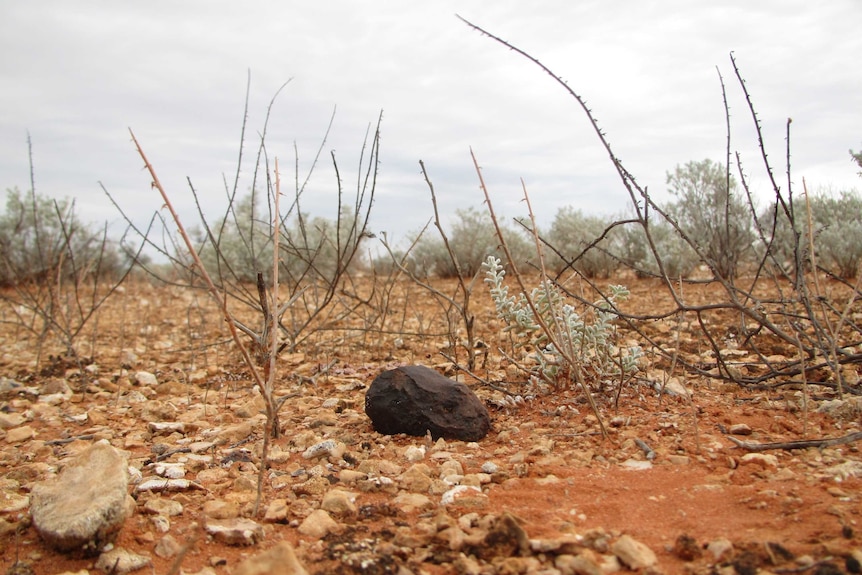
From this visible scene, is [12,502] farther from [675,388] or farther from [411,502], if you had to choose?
[675,388]

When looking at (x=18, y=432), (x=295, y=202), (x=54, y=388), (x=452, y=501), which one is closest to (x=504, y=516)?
(x=452, y=501)

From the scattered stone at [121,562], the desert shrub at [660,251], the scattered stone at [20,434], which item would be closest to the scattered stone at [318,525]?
the scattered stone at [121,562]

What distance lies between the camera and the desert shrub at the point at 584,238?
26.3 feet

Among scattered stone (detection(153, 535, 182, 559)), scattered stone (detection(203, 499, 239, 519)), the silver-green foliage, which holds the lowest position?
scattered stone (detection(153, 535, 182, 559))

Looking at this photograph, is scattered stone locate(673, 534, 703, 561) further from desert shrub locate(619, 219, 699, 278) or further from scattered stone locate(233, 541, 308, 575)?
desert shrub locate(619, 219, 699, 278)

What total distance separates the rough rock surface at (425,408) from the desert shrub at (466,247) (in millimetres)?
6292

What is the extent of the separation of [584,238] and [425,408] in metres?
5.72

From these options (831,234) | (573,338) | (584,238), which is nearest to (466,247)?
(584,238)

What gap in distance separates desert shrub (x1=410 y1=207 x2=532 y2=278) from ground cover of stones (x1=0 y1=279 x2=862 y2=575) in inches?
223

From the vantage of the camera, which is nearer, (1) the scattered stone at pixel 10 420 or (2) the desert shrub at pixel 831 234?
(1) the scattered stone at pixel 10 420

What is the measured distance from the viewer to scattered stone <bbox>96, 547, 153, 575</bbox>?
1650 millimetres

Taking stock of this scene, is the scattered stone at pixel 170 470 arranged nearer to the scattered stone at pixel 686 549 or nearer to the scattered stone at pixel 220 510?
the scattered stone at pixel 220 510

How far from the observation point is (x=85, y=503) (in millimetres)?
1763

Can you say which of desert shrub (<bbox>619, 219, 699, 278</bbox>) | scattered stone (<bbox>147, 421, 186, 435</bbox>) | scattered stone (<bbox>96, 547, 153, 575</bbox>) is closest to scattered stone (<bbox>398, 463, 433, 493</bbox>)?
scattered stone (<bbox>96, 547, 153, 575</bbox>)
